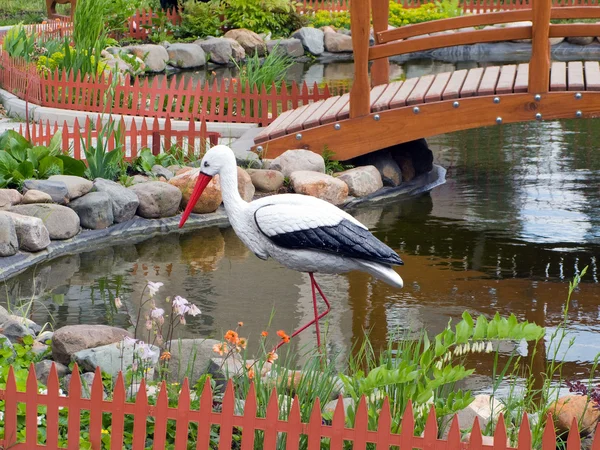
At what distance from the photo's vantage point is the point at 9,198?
26.9 ft

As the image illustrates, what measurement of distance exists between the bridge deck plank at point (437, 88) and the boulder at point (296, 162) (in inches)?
47.4

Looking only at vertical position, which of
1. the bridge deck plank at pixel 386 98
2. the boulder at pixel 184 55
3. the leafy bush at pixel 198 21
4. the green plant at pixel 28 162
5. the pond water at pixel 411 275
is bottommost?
the pond water at pixel 411 275

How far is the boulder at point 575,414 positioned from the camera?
4.66 metres

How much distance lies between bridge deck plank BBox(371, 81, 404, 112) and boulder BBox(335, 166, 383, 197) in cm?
63

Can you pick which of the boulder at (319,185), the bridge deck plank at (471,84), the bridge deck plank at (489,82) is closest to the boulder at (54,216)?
the boulder at (319,185)

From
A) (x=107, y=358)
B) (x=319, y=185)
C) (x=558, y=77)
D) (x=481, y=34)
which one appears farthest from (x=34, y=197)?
(x=558, y=77)

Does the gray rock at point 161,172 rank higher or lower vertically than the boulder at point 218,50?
lower

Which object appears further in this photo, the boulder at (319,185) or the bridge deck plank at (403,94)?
the bridge deck plank at (403,94)

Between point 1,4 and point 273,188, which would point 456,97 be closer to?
point 273,188

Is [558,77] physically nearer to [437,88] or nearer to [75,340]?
[437,88]

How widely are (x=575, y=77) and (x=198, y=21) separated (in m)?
12.8

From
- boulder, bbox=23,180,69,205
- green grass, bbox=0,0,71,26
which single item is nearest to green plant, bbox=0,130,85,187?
boulder, bbox=23,180,69,205

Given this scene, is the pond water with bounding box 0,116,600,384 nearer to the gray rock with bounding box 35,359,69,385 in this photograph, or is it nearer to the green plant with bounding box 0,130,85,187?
the gray rock with bounding box 35,359,69,385

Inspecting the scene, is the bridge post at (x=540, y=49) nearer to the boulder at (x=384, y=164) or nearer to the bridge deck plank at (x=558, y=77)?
the bridge deck plank at (x=558, y=77)
